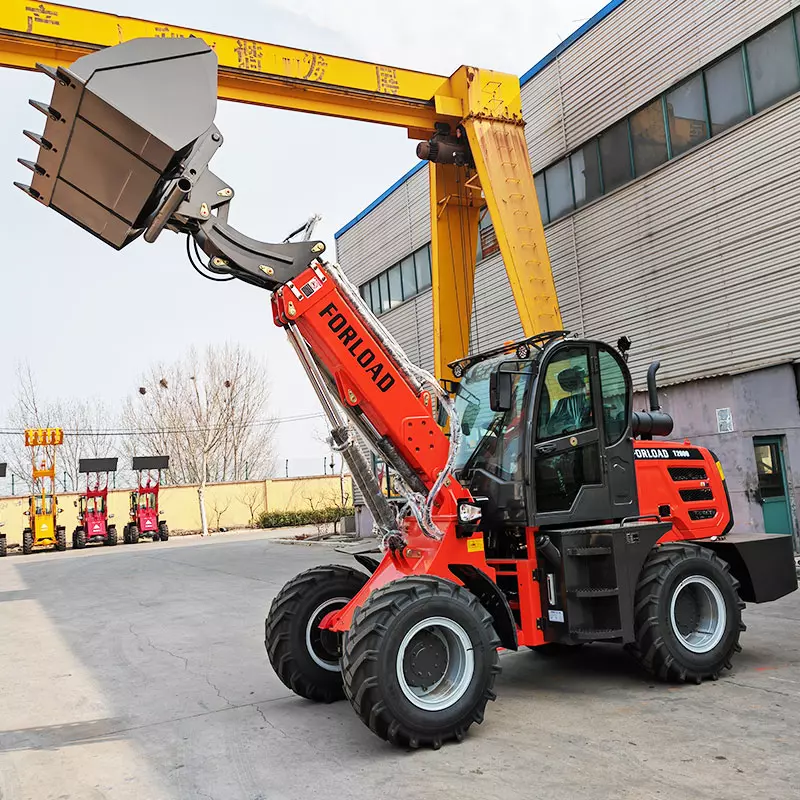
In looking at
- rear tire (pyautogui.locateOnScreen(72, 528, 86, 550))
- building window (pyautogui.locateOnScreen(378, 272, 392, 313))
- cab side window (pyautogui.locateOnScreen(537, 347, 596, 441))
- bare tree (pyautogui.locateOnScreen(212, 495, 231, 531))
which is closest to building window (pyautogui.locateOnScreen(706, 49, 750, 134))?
cab side window (pyautogui.locateOnScreen(537, 347, 596, 441))

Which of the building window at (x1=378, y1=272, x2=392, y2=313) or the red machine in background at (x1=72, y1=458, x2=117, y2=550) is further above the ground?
the building window at (x1=378, y1=272, x2=392, y2=313)

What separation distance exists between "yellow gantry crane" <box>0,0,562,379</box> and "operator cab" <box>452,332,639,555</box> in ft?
22.9

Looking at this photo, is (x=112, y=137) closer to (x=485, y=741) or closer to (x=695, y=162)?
(x=485, y=741)

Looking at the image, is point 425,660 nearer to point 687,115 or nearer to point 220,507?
point 687,115

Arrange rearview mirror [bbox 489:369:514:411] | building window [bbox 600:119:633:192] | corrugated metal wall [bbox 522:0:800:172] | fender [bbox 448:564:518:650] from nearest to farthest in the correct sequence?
fender [bbox 448:564:518:650] < rearview mirror [bbox 489:369:514:411] < corrugated metal wall [bbox 522:0:800:172] < building window [bbox 600:119:633:192]

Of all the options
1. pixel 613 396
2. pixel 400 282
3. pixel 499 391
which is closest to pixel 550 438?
pixel 499 391

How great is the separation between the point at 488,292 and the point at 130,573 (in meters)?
11.3

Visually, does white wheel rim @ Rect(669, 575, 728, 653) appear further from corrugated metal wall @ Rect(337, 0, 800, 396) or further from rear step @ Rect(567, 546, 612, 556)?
corrugated metal wall @ Rect(337, 0, 800, 396)

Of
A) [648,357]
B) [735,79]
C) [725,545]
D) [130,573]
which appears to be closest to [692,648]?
[725,545]

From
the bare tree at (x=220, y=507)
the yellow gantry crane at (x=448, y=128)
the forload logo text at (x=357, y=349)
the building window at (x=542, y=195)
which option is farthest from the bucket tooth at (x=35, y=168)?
the bare tree at (x=220, y=507)

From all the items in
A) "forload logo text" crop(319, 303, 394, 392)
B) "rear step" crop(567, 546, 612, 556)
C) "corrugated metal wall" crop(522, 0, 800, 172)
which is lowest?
"rear step" crop(567, 546, 612, 556)

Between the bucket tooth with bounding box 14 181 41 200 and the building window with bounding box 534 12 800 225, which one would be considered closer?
the bucket tooth with bounding box 14 181 41 200

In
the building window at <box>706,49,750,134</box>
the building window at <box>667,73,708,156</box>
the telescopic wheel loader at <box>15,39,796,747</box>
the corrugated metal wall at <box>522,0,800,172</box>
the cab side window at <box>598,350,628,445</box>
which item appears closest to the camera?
the telescopic wheel loader at <box>15,39,796,747</box>

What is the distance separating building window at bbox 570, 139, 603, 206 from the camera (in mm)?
16062
